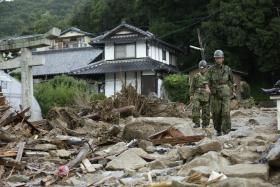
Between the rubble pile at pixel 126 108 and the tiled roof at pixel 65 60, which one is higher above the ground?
the tiled roof at pixel 65 60

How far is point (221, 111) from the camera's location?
434 inches

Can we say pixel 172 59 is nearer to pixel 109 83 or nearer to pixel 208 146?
pixel 109 83

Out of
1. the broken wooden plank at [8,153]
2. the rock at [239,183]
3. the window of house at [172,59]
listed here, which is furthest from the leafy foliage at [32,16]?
the rock at [239,183]

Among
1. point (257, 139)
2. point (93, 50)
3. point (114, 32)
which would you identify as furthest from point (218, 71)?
point (93, 50)

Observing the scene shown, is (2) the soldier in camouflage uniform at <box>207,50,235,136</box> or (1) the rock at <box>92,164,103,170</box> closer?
(1) the rock at <box>92,164,103,170</box>

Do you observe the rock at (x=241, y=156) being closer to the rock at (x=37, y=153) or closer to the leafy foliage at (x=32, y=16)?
the rock at (x=37, y=153)

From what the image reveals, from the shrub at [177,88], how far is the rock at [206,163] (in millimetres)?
26073

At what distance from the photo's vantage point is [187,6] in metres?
46.7

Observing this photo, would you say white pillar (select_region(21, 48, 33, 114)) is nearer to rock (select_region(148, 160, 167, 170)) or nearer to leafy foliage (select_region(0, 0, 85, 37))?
rock (select_region(148, 160, 167, 170))

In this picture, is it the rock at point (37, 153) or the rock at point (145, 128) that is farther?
the rock at point (145, 128)

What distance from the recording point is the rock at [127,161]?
26.9 feet

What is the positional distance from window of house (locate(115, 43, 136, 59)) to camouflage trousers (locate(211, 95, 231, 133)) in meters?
28.3

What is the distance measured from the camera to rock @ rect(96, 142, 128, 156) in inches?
367

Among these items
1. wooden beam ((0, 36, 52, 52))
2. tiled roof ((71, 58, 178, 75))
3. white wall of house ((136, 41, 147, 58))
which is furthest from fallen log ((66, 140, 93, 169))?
white wall of house ((136, 41, 147, 58))
